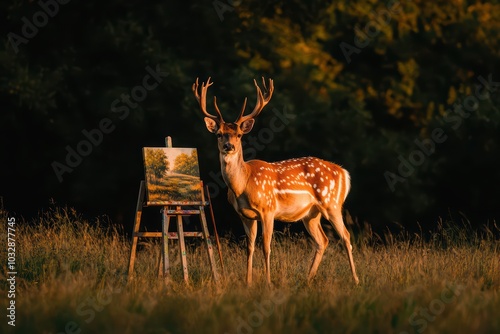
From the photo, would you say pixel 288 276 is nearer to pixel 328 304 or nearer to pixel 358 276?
pixel 358 276

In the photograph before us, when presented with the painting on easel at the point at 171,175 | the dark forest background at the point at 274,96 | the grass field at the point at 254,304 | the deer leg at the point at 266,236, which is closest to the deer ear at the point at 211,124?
the painting on easel at the point at 171,175

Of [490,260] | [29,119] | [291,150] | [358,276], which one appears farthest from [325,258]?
[29,119]

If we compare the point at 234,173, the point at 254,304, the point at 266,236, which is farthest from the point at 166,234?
the point at 254,304

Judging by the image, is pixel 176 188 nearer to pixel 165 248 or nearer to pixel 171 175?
pixel 171 175

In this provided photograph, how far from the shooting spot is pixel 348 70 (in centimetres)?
1581

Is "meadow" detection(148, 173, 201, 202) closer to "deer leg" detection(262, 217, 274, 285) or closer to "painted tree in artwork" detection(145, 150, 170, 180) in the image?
"painted tree in artwork" detection(145, 150, 170, 180)

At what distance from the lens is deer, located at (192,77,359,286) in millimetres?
9203

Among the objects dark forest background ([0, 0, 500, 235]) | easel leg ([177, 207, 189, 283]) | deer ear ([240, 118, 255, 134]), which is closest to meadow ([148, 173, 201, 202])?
easel leg ([177, 207, 189, 283])

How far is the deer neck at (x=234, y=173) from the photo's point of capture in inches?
362

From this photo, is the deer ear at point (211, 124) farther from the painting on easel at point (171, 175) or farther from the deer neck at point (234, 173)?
the painting on easel at point (171, 175)

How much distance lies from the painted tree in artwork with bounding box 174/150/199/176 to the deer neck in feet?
1.34

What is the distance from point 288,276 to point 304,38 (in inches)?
274

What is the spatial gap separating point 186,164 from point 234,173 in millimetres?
595

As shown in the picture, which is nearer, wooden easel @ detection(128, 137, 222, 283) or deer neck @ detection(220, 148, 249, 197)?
wooden easel @ detection(128, 137, 222, 283)
